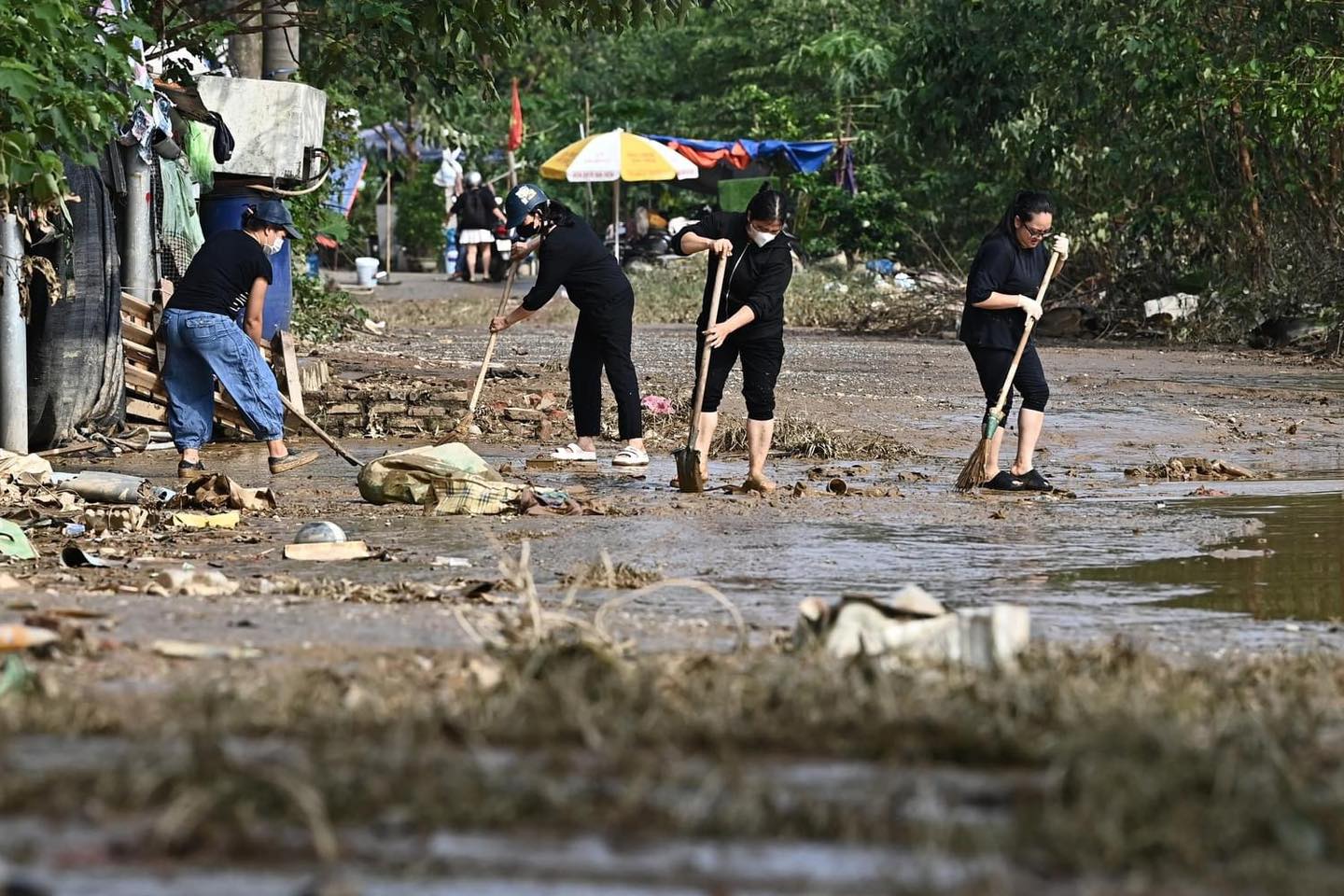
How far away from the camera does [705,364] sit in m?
10.7

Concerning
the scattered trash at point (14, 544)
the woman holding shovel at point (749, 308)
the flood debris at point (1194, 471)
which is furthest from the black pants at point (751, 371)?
the scattered trash at point (14, 544)

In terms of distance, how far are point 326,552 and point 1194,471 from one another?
5.64 metres

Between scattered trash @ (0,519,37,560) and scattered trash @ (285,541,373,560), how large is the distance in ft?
3.35

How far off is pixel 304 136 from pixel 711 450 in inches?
206

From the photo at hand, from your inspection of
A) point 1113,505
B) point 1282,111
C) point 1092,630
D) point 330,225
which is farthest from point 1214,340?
point 1092,630

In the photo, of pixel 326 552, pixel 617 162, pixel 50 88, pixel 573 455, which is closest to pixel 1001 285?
pixel 573 455

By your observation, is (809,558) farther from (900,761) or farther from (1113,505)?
(900,761)

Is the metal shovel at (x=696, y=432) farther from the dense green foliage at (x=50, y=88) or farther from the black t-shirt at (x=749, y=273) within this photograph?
the dense green foliage at (x=50, y=88)

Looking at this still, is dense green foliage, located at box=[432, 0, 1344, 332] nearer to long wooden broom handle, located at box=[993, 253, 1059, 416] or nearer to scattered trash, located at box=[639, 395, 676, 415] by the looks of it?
scattered trash, located at box=[639, 395, 676, 415]

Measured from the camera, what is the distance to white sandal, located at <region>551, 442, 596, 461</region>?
11.9 metres

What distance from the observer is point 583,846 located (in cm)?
354

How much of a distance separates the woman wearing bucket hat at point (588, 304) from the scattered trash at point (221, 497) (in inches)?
99.8

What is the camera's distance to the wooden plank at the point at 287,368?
43.5 ft

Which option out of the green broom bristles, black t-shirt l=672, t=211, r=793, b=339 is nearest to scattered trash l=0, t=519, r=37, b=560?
black t-shirt l=672, t=211, r=793, b=339
